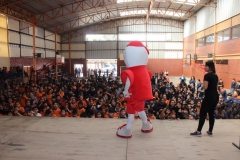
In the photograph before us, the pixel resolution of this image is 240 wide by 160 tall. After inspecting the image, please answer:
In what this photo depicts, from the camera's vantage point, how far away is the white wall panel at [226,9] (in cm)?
1455

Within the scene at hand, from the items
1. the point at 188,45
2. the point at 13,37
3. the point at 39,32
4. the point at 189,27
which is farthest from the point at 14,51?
the point at 189,27

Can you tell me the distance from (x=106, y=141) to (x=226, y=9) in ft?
53.4

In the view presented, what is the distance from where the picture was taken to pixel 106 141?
3701 millimetres

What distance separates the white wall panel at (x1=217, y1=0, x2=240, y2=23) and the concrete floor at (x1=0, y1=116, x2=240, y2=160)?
1259 centimetres

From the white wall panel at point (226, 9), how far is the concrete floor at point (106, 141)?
41.3ft

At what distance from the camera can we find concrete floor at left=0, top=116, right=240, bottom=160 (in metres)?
3.16

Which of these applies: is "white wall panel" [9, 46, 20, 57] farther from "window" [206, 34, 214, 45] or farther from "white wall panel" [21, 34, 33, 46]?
"window" [206, 34, 214, 45]

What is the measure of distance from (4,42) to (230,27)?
678 inches

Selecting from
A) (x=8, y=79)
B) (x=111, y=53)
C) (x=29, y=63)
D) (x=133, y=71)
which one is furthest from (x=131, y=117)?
(x=111, y=53)

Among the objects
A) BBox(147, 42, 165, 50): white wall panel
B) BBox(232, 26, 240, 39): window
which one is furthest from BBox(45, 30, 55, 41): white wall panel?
BBox(232, 26, 240, 39): window

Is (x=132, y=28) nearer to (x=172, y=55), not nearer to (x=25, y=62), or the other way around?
(x=172, y=55)

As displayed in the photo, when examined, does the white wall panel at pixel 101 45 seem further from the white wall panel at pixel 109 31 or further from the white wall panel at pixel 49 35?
the white wall panel at pixel 49 35

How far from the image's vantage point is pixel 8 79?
48.8 ft

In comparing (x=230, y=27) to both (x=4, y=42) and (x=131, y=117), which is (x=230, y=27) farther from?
(x=4, y=42)
